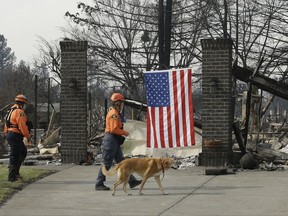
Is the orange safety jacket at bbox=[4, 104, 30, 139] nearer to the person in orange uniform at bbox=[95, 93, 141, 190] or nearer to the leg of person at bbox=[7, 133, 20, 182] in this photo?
the leg of person at bbox=[7, 133, 20, 182]

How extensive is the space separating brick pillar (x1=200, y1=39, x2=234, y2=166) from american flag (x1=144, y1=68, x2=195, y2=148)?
1.36 feet

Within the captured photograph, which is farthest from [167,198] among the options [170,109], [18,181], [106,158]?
[170,109]

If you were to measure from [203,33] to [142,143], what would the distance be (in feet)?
63.4

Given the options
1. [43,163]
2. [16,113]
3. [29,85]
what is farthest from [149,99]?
[29,85]

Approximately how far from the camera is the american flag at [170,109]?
15516 mm

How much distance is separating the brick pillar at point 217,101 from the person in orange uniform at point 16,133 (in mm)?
5101

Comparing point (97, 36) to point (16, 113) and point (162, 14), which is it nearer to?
point (162, 14)

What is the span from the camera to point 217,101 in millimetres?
15375

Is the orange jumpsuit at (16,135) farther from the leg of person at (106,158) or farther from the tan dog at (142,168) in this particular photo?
the tan dog at (142,168)

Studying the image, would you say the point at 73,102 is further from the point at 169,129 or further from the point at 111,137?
the point at 111,137

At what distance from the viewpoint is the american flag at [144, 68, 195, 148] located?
15.5 metres

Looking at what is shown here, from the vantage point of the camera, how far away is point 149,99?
15758 mm

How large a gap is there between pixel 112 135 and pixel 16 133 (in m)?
2.11

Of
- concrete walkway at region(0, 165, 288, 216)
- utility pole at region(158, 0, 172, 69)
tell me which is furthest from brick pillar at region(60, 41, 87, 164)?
utility pole at region(158, 0, 172, 69)
